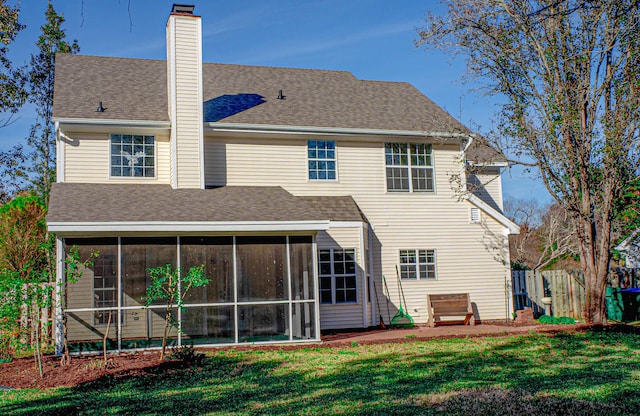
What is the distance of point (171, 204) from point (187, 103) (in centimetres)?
325

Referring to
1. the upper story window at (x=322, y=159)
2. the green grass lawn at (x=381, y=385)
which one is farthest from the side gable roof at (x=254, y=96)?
the green grass lawn at (x=381, y=385)

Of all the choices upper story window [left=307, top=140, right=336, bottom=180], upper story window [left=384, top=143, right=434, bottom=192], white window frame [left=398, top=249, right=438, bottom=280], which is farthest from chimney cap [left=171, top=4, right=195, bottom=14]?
white window frame [left=398, top=249, right=438, bottom=280]

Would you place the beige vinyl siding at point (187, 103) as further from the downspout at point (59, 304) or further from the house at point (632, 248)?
the house at point (632, 248)

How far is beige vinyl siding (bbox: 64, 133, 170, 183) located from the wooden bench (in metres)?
8.26

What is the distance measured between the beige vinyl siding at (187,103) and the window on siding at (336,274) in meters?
3.84

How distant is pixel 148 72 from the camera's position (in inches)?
776

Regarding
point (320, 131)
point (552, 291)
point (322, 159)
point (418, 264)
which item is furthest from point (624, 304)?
point (320, 131)

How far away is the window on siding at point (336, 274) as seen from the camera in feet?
55.8

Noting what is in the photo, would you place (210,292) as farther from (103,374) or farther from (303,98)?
(303,98)

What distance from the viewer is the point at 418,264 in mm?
18562

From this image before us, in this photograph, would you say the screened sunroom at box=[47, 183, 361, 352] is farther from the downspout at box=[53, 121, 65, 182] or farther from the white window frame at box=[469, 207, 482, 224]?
the white window frame at box=[469, 207, 482, 224]

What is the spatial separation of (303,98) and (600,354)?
1153 centimetres

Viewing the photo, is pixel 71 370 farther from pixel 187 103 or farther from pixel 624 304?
pixel 624 304

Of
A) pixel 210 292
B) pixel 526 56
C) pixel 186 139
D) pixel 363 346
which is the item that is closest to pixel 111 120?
pixel 186 139
